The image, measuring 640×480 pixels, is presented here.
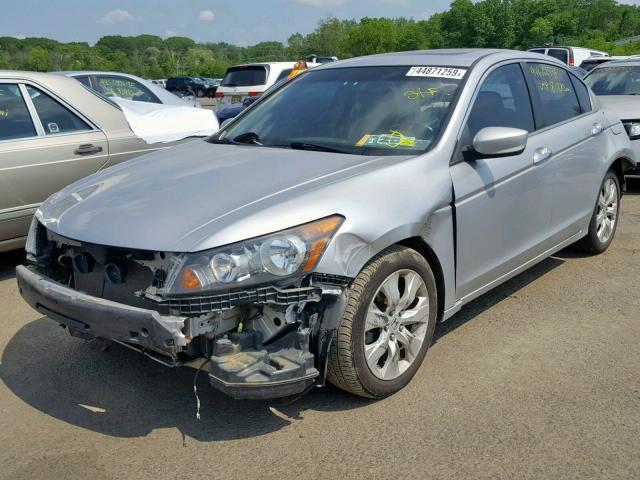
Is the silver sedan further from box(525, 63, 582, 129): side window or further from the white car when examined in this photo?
the white car

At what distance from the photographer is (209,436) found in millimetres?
3002

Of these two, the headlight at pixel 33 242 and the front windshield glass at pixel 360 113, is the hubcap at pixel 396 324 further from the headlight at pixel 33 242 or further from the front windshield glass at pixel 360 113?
the headlight at pixel 33 242

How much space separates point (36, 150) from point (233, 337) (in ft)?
10.9

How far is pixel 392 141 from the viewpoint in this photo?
11.8ft

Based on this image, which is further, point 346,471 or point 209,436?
point 209,436

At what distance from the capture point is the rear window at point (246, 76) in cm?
1522

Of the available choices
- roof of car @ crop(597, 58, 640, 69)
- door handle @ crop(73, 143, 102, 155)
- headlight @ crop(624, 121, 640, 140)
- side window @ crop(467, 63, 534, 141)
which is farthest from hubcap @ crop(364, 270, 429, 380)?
roof of car @ crop(597, 58, 640, 69)

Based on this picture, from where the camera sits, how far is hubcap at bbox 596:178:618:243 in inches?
207

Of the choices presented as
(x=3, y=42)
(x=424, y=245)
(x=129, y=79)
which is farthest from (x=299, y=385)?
(x=3, y=42)

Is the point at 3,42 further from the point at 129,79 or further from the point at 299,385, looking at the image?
the point at 299,385

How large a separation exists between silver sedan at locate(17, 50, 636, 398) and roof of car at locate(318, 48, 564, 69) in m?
0.02

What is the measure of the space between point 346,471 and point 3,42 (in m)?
92.3

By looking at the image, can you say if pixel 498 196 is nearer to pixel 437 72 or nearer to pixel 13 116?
pixel 437 72

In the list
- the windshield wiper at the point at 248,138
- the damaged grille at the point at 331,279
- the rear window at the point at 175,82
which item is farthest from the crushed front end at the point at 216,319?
the rear window at the point at 175,82
